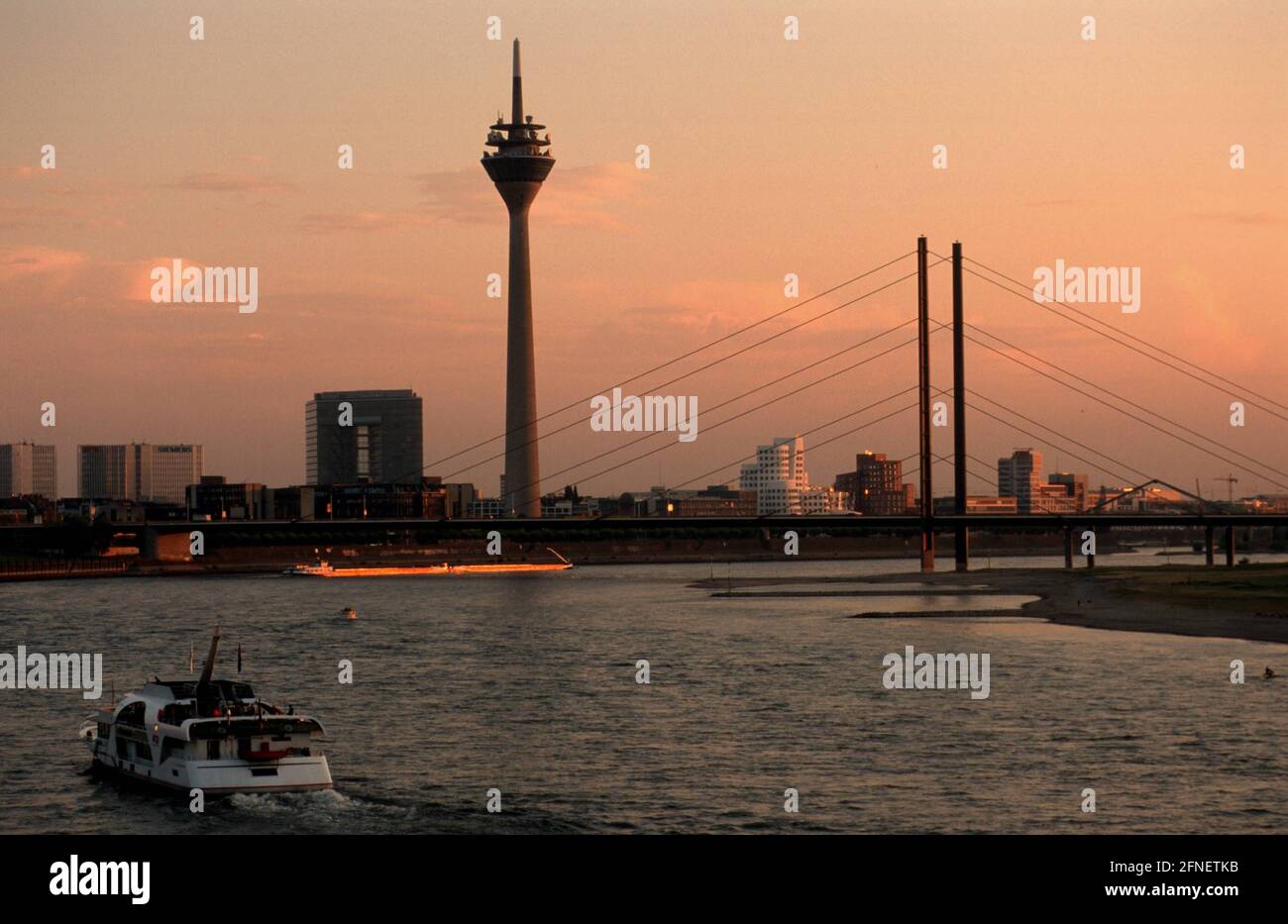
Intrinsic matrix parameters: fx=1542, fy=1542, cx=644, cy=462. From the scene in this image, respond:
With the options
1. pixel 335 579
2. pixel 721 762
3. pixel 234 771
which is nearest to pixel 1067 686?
pixel 721 762

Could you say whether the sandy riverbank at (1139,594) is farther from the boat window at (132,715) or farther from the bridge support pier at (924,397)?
the boat window at (132,715)

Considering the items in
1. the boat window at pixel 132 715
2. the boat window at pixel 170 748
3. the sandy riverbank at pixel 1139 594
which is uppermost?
the boat window at pixel 132 715

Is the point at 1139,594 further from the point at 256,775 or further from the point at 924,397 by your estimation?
the point at 256,775

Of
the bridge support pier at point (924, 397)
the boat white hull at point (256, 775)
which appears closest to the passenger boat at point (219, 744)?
the boat white hull at point (256, 775)

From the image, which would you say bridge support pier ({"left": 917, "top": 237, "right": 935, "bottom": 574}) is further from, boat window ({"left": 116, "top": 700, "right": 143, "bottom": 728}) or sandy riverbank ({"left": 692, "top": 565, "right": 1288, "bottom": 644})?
boat window ({"left": 116, "top": 700, "right": 143, "bottom": 728})

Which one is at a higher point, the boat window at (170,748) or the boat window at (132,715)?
the boat window at (132,715)

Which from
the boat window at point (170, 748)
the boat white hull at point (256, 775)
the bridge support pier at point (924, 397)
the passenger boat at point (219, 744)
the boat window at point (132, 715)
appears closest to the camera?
the boat white hull at point (256, 775)

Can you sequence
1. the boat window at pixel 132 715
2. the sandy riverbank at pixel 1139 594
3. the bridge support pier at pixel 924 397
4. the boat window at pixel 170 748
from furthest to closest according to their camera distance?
the bridge support pier at pixel 924 397 → the sandy riverbank at pixel 1139 594 → the boat window at pixel 132 715 → the boat window at pixel 170 748

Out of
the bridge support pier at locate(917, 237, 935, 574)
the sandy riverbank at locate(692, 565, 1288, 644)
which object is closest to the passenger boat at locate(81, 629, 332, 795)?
the sandy riverbank at locate(692, 565, 1288, 644)

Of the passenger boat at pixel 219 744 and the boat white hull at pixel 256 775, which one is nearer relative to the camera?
the boat white hull at pixel 256 775
